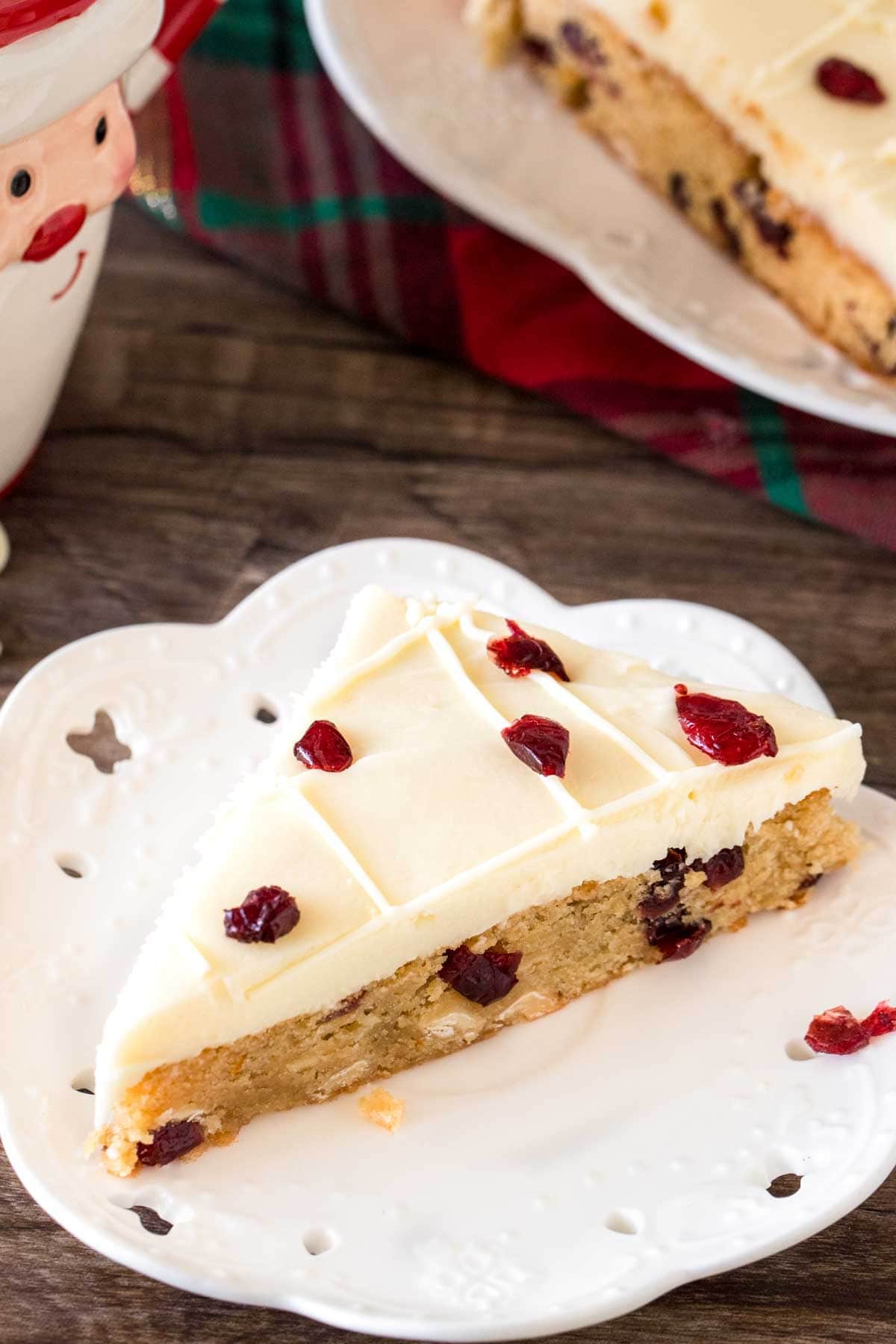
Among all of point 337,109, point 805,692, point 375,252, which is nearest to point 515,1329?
point 805,692

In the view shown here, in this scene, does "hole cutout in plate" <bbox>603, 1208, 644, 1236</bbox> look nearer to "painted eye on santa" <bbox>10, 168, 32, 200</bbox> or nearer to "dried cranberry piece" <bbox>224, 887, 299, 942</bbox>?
"dried cranberry piece" <bbox>224, 887, 299, 942</bbox>

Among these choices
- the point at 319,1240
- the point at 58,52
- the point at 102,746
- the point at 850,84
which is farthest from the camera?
the point at 850,84

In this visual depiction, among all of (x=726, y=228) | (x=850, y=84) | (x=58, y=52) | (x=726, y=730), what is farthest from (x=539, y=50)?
(x=726, y=730)

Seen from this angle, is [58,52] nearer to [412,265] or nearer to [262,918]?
[262,918]

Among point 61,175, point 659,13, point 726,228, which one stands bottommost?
point 726,228

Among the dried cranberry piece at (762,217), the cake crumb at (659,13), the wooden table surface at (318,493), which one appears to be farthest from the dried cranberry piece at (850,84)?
the wooden table surface at (318,493)

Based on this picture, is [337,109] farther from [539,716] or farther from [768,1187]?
[768,1187]

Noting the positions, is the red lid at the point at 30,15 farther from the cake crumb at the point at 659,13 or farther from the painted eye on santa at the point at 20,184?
the cake crumb at the point at 659,13
